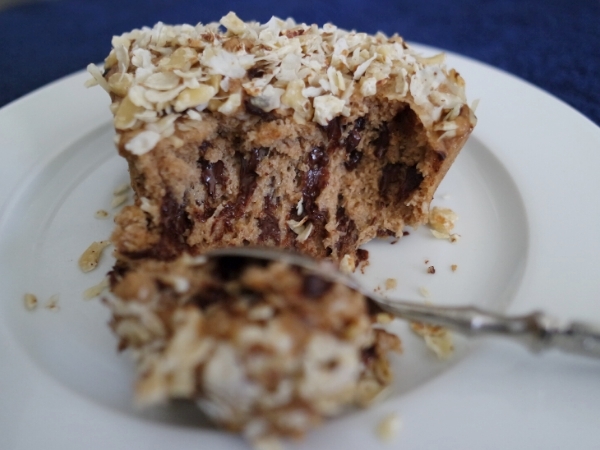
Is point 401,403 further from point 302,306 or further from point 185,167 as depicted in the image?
point 185,167

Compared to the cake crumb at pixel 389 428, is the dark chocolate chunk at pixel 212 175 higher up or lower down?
higher up

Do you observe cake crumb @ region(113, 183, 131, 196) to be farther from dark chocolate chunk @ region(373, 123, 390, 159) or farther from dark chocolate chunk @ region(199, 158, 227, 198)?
dark chocolate chunk @ region(373, 123, 390, 159)

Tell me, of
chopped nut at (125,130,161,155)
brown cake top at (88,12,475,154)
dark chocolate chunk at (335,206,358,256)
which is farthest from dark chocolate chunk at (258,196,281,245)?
chopped nut at (125,130,161,155)

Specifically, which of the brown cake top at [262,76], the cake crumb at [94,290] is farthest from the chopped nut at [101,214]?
the brown cake top at [262,76]

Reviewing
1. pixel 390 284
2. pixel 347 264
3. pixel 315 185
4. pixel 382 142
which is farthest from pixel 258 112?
pixel 390 284

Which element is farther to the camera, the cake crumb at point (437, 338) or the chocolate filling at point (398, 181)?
the chocolate filling at point (398, 181)

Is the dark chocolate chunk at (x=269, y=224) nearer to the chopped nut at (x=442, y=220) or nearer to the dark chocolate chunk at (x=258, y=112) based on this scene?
the dark chocolate chunk at (x=258, y=112)
